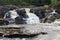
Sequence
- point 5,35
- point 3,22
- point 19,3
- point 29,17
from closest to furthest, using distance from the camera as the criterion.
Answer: point 5,35, point 3,22, point 29,17, point 19,3

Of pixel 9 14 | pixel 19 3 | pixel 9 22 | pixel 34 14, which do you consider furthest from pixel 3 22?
pixel 19 3

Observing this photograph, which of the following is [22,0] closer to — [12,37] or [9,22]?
[9,22]

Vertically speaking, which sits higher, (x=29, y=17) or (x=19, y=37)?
(x=19, y=37)

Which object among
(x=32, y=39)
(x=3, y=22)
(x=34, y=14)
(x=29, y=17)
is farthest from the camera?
(x=34, y=14)

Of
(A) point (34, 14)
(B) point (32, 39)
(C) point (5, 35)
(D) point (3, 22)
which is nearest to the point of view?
(B) point (32, 39)

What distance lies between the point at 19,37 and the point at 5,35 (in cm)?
132

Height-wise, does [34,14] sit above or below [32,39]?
below

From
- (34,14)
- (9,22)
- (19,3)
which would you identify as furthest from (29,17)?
(19,3)

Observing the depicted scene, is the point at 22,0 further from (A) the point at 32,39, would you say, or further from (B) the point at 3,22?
(A) the point at 32,39

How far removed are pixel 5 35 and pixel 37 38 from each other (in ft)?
9.62

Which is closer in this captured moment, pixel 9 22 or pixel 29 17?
pixel 9 22

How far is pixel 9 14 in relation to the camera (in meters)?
43.2

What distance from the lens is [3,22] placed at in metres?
33.9

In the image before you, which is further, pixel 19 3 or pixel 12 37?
pixel 19 3
